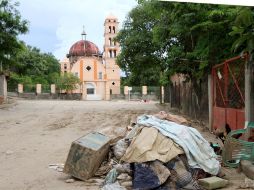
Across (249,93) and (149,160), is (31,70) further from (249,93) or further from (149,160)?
(149,160)

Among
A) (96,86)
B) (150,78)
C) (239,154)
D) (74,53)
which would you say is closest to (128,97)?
(150,78)

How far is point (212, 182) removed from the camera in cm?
621

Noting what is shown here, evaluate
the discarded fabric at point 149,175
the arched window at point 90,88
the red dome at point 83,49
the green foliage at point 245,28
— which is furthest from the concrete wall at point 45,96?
the green foliage at point 245,28

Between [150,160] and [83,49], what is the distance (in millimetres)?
71974

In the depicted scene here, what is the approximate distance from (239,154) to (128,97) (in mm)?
50651

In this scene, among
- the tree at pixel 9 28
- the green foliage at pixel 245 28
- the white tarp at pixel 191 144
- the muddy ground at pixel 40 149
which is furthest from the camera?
the tree at pixel 9 28

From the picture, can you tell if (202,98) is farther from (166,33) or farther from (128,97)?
(128,97)

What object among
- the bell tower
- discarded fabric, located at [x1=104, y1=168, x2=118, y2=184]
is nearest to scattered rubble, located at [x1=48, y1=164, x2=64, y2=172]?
discarded fabric, located at [x1=104, y1=168, x2=118, y2=184]

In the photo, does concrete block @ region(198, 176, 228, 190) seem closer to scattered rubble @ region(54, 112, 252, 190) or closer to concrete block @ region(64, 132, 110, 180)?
scattered rubble @ region(54, 112, 252, 190)

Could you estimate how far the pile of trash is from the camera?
6.27 m

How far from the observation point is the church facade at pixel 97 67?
2623 inches

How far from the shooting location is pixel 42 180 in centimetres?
708

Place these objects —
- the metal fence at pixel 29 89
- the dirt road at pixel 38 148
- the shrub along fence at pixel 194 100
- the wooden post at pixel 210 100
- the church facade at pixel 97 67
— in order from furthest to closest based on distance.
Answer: the church facade at pixel 97 67 → the metal fence at pixel 29 89 → the shrub along fence at pixel 194 100 → the wooden post at pixel 210 100 → the dirt road at pixel 38 148

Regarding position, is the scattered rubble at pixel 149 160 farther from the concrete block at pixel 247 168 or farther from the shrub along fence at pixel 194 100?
the shrub along fence at pixel 194 100
